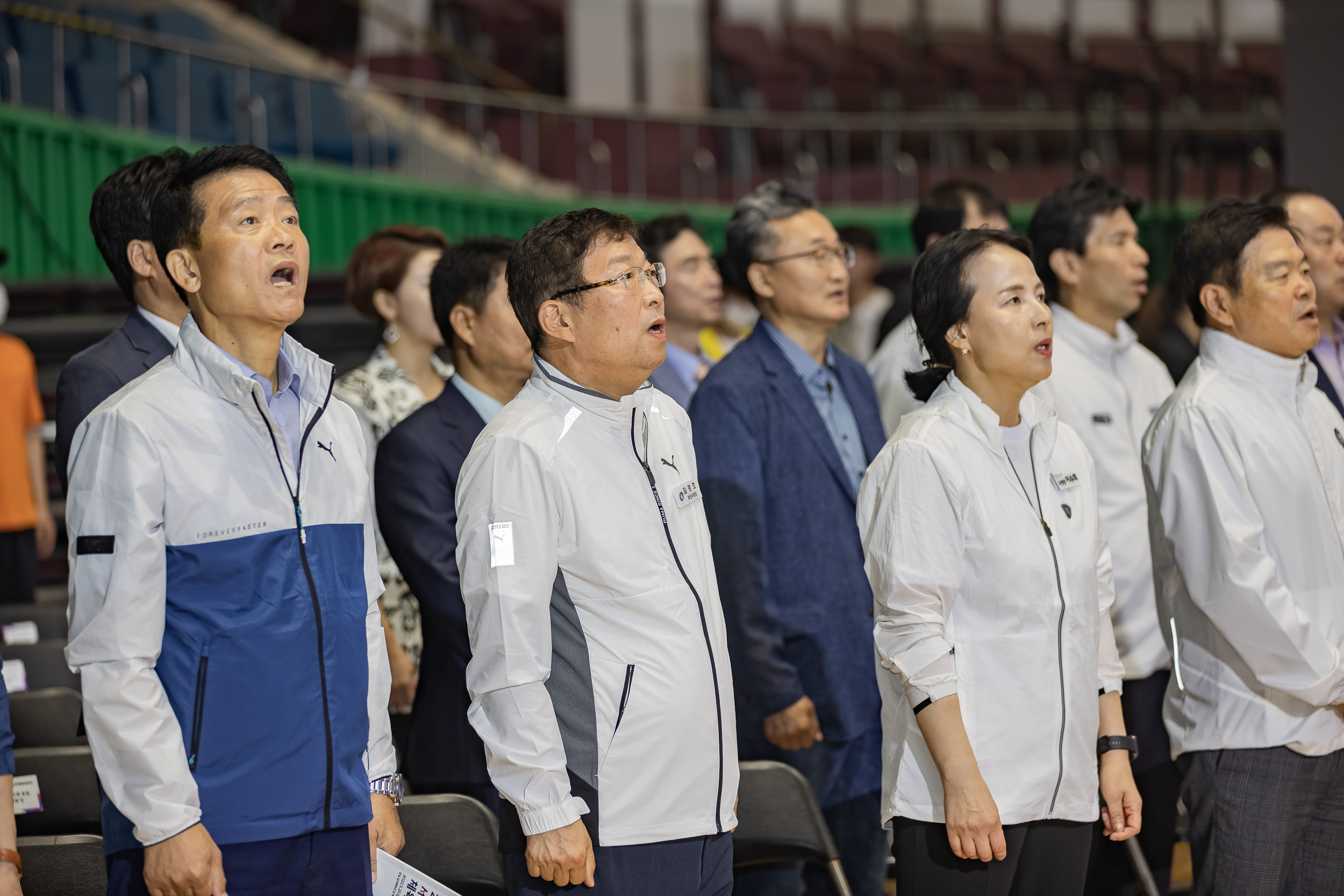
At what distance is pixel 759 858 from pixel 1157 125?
4863mm

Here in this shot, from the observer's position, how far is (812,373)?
2936 mm

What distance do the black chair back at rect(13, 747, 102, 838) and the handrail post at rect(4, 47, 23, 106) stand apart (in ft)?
16.0

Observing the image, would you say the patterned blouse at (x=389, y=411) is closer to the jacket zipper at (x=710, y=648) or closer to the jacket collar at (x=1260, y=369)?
the jacket zipper at (x=710, y=648)

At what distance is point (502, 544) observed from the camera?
1.86 meters

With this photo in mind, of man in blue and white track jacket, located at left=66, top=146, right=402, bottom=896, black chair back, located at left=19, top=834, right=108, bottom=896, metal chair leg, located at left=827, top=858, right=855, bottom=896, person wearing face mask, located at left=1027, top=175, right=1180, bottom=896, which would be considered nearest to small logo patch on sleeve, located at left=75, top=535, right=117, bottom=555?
man in blue and white track jacket, located at left=66, top=146, right=402, bottom=896

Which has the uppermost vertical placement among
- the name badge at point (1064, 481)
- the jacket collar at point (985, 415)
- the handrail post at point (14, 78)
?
the handrail post at point (14, 78)

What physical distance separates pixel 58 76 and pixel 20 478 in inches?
127

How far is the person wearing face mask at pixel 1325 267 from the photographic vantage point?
3.17 meters

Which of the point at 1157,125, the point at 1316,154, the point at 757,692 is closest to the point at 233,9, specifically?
A: the point at 1157,125

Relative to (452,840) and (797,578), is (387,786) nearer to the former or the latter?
Answer: (452,840)

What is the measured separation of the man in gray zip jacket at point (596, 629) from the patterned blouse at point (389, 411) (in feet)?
3.07

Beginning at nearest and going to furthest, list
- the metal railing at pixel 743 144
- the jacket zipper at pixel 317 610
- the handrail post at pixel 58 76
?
1. the jacket zipper at pixel 317 610
2. the handrail post at pixel 58 76
3. the metal railing at pixel 743 144

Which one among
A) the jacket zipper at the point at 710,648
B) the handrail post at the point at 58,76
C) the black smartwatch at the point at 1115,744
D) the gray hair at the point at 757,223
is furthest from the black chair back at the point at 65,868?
the handrail post at the point at 58,76

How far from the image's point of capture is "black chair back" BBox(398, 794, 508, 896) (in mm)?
2203
